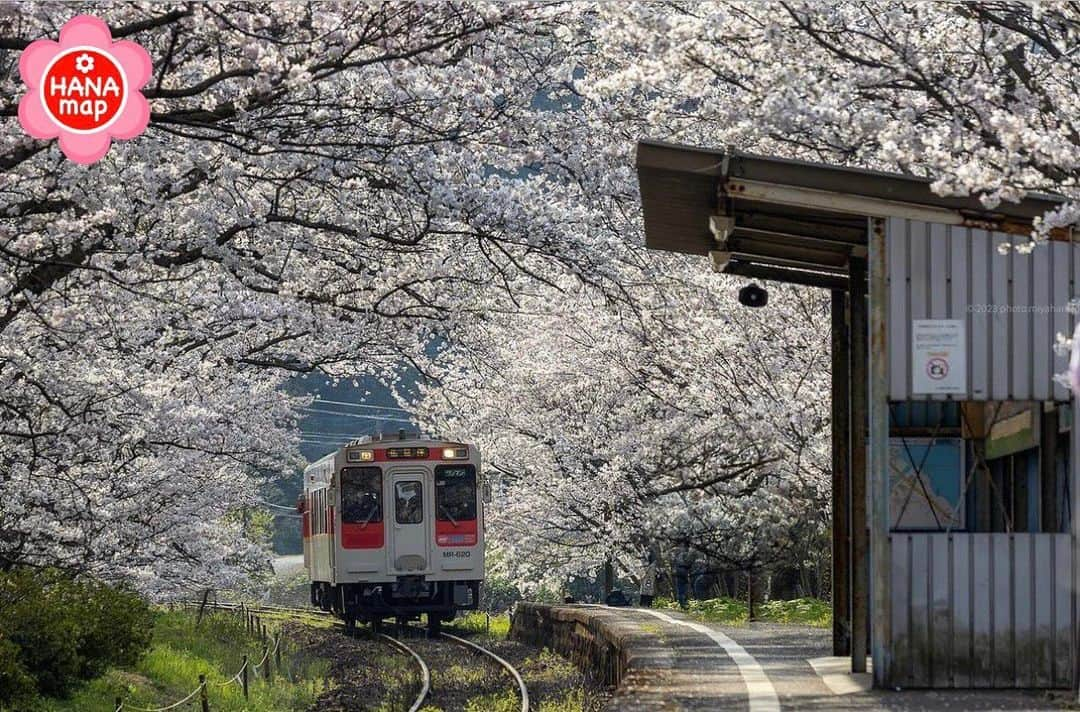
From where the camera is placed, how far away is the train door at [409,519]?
24078 millimetres

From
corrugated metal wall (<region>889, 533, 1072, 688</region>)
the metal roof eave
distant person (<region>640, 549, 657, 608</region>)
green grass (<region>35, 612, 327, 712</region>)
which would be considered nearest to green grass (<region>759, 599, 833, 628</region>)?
green grass (<region>35, 612, 327, 712</region>)

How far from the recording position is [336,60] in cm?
1013

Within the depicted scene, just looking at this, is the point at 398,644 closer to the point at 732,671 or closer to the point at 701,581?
the point at 701,581

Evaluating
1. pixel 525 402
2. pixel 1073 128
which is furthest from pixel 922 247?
pixel 525 402

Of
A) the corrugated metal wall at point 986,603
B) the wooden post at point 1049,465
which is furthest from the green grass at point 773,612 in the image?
the corrugated metal wall at point 986,603

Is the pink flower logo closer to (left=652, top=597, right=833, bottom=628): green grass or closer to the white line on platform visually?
the white line on platform

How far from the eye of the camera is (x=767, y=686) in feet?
36.7

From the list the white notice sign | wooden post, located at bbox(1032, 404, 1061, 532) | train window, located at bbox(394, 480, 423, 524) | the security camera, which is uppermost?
the security camera

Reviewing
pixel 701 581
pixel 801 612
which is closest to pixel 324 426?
pixel 701 581

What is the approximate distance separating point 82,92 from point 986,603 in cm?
646

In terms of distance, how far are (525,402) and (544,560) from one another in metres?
3.63

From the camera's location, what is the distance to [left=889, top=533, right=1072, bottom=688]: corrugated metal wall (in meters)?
9.67

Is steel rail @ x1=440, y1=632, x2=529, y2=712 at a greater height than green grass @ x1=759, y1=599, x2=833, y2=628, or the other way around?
green grass @ x1=759, y1=599, x2=833, y2=628

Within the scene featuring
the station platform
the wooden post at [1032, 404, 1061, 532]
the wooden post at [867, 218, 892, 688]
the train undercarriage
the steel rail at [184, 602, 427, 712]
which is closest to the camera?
the station platform
